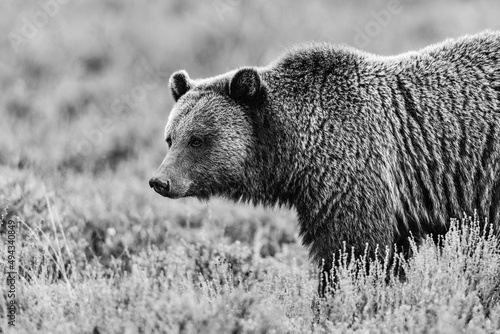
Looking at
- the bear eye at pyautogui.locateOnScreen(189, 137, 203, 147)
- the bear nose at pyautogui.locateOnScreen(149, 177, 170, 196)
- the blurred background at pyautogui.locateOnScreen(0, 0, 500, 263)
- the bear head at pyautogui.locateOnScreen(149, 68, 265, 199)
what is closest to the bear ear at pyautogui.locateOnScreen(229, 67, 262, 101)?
the bear head at pyautogui.locateOnScreen(149, 68, 265, 199)

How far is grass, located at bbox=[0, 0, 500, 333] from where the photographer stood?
14.7ft

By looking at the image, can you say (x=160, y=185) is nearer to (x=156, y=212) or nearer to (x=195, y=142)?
(x=195, y=142)

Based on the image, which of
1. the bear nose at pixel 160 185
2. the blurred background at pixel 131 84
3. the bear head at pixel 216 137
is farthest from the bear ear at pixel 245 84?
the blurred background at pixel 131 84

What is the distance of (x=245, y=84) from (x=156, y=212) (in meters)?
3.46

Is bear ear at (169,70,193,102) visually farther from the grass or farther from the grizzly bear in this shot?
the grass

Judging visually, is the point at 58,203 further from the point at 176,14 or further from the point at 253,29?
the point at 176,14

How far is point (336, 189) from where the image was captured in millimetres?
5305

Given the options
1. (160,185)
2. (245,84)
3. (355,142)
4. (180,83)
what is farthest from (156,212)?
(355,142)

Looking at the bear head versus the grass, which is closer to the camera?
the grass

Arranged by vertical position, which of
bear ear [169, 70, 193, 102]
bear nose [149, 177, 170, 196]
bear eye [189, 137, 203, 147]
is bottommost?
bear nose [149, 177, 170, 196]

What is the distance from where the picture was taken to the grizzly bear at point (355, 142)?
17.6 ft

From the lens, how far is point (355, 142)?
5402 mm

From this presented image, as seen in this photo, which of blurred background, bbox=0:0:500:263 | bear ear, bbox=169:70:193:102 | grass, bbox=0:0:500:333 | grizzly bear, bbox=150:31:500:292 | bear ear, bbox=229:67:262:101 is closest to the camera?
grass, bbox=0:0:500:333

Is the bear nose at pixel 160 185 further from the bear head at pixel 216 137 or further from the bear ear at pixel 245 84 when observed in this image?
the bear ear at pixel 245 84
